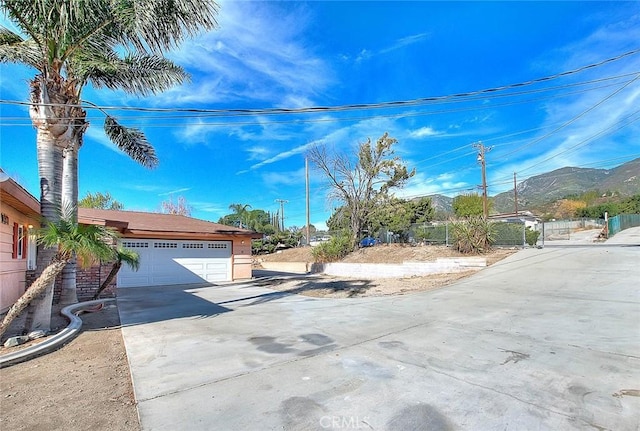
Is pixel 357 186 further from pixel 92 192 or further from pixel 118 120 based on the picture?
pixel 92 192

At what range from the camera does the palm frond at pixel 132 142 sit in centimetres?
1039

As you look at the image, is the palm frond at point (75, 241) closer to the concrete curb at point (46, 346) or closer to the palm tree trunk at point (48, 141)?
the palm tree trunk at point (48, 141)

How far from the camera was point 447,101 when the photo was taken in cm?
1098

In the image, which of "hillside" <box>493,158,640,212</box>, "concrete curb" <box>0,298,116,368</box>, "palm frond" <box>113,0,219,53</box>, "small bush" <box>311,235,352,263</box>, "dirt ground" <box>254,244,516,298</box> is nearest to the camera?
"concrete curb" <box>0,298,116,368</box>

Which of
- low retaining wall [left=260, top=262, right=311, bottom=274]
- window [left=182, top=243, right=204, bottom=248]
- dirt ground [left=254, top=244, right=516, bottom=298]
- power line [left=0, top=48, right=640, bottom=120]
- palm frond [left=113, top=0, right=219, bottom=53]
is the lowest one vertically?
low retaining wall [left=260, top=262, right=311, bottom=274]

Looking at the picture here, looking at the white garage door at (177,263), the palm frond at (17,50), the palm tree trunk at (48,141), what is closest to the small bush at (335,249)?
the white garage door at (177,263)

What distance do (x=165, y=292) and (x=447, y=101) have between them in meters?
11.7

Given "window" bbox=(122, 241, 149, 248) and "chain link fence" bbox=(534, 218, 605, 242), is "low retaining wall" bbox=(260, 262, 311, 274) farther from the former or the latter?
"chain link fence" bbox=(534, 218, 605, 242)

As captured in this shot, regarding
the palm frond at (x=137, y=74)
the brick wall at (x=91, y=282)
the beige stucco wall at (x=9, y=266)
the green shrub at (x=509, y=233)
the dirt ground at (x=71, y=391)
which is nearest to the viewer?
the dirt ground at (x=71, y=391)

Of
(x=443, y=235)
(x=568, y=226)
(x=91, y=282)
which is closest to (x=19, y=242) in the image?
(x=91, y=282)

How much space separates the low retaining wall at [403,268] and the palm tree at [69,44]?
12352 mm
